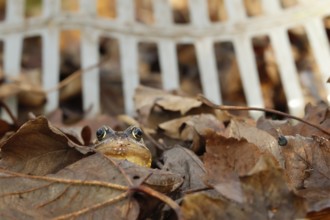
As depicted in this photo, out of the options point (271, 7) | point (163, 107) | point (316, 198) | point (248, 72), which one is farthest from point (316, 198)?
point (271, 7)

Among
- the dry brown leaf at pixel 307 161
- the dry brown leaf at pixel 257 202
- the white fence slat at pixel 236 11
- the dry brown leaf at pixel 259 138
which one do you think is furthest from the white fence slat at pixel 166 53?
the dry brown leaf at pixel 257 202

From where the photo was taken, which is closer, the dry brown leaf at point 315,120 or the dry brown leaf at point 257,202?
the dry brown leaf at point 257,202

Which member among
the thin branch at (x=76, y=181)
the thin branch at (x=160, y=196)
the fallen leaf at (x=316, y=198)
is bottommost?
the fallen leaf at (x=316, y=198)

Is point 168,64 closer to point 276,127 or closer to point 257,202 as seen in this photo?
point 276,127

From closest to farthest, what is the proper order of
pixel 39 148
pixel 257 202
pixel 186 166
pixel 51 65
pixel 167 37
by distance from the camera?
pixel 257 202 → pixel 39 148 → pixel 186 166 → pixel 51 65 → pixel 167 37

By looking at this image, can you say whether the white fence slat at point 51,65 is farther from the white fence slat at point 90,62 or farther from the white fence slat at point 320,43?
the white fence slat at point 320,43

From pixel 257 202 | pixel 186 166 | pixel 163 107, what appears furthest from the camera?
pixel 163 107

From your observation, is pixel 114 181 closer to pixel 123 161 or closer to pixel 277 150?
pixel 123 161
